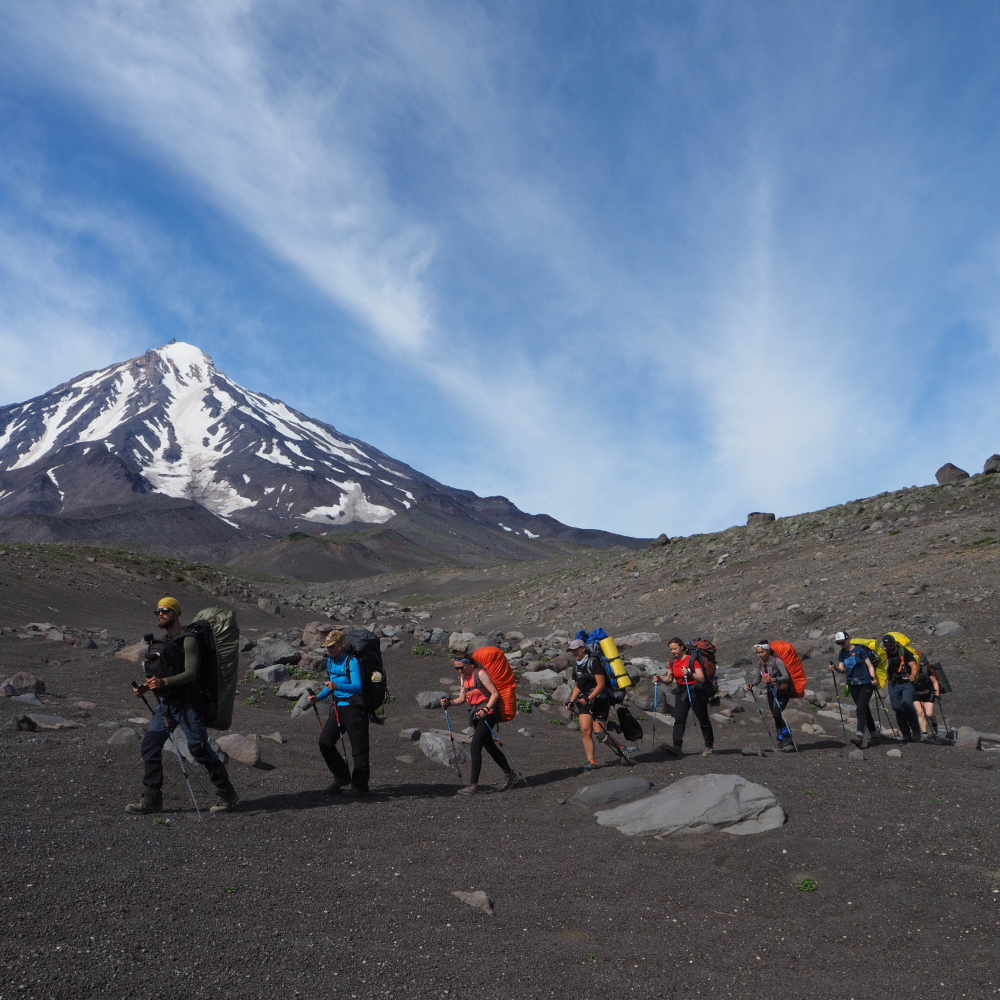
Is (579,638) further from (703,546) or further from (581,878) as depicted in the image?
(703,546)

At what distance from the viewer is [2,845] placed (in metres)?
5.57

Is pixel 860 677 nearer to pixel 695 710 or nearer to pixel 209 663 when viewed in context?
pixel 695 710

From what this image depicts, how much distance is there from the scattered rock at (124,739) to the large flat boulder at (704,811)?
6222mm

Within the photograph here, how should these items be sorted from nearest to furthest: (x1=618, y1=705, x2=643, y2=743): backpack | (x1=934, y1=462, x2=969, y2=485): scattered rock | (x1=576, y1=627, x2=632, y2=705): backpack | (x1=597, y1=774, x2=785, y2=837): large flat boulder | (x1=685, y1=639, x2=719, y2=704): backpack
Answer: (x1=597, y1=774, x2=785, y2=837): large flat boulder
(x1=576, y1=627, x2=632, y2=705): backpack
(x1=618, y1=705, x2=643, y2=743): backpack
(x1=685, y1=639, x2=719, y2=704): backpack
(x1=934, y1=462, x2=969, y2=485): scattered rock

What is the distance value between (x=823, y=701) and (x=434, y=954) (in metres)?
14.4

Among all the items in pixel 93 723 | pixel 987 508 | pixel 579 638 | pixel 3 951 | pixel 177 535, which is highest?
pixel 177 535

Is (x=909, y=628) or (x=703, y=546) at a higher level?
(x=703, y=546)

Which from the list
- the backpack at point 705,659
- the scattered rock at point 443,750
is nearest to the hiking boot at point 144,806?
the scattered rock at point 443,750

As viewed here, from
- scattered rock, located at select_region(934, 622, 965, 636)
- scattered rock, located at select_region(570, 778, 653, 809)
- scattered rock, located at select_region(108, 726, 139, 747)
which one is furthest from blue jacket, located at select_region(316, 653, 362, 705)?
scattered rock, located at select_region(934, 622, 965, 636)

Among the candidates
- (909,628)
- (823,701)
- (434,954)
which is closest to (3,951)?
(434,954)

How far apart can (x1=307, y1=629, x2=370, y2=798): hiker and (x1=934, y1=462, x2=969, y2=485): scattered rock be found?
41022 millimetres

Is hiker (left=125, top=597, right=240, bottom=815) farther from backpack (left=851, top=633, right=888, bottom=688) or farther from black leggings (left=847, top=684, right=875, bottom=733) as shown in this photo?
backpack (left=851, top=633, right=888, bottom=688)

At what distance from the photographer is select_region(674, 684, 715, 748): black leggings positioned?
11.3 m

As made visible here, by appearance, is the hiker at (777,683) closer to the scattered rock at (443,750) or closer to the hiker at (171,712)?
the scattered rock at (443,750)
